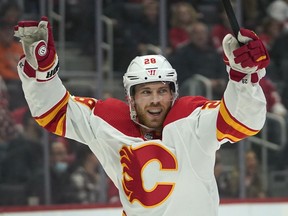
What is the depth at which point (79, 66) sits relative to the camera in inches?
267

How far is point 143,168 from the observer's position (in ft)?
13.8

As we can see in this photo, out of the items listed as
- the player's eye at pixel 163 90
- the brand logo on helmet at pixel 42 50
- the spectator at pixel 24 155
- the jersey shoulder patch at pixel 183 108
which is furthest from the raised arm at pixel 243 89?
the spectator at pixel 24 155

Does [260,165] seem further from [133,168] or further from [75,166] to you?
[133,168]

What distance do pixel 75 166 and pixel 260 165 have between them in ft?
3.59

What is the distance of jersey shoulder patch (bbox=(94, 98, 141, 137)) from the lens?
4289 millimetres

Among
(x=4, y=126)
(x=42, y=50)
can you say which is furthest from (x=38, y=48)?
(x=4, y=126)

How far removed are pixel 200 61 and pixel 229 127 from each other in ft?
9.78

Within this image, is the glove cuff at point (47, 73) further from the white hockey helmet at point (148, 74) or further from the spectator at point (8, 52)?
the spectator at point (8, 52)

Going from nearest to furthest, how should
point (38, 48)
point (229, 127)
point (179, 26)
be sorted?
1. point (229, 127)
2. point (38, 48)
3. point (179, 26)

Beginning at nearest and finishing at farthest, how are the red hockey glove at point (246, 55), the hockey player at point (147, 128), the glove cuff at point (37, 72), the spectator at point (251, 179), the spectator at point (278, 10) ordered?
the red hockey glove at point (246, 55)
the hockey player at point (147, 128)
the glove cuff at point (37, 72)
the spectator at point (251, 179)
the spectator at point (278, 10)

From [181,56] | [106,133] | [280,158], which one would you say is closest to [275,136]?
[280,158]

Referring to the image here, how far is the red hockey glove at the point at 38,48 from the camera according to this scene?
13.7 ft

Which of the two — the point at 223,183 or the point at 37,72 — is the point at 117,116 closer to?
the point at 37,72

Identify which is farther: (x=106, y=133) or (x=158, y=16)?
(x=158, y=16)
